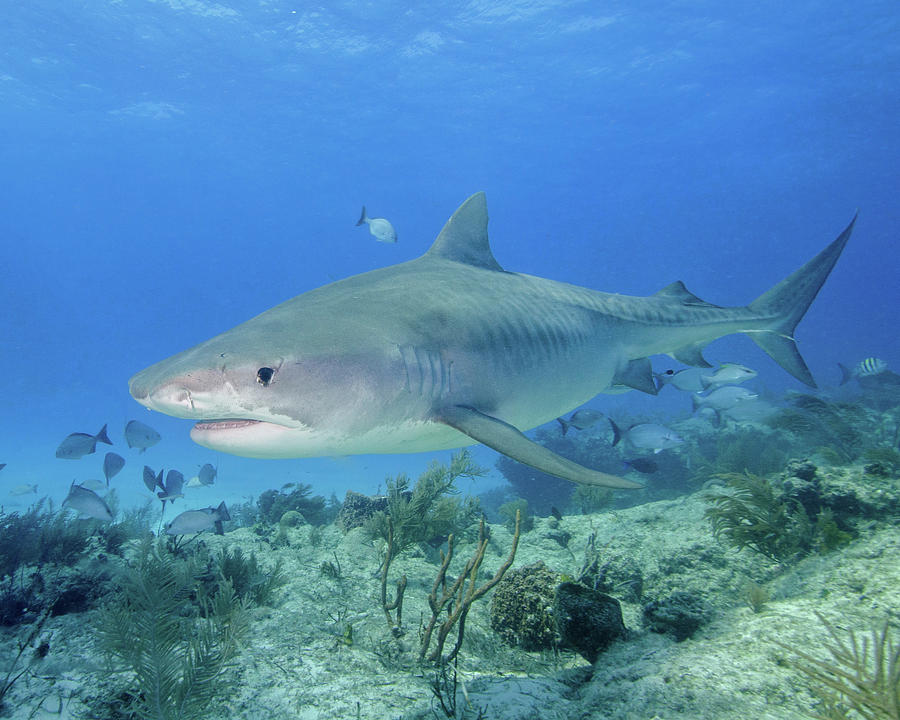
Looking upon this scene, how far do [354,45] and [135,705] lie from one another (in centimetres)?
4727

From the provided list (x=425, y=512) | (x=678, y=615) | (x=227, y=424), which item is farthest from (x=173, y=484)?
(x=678, y=615)

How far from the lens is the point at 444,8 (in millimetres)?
34500

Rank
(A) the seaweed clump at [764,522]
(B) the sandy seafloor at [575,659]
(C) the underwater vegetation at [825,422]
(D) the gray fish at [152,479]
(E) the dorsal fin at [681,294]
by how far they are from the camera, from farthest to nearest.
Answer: (C) the underwater vegetation at [825,422]
(D) the gray fish at [152,479]
(E) the dorsal fin at [681,294]
(A) the seaweed clump at [764,522]
(B) the sandy seafloor at [575,659]

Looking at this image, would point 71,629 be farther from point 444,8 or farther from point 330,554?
point 444,8

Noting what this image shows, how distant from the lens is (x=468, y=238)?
200 inches

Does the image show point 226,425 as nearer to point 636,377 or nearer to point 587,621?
point 587,621

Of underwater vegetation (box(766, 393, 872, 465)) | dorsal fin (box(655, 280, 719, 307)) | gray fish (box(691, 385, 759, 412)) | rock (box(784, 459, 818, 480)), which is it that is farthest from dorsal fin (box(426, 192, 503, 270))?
gray fish (box(691, 385, 759, 412))

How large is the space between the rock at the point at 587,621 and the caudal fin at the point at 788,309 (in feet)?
14.9

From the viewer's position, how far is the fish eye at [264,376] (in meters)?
2.35

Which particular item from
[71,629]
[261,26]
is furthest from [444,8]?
[71,629]

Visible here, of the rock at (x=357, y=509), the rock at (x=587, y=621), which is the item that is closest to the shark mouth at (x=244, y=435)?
the rock at (x=587, y=621)

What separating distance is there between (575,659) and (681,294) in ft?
16.3

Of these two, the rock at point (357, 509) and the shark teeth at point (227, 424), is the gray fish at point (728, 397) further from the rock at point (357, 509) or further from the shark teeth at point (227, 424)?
the shark teeth at point (227, 424)

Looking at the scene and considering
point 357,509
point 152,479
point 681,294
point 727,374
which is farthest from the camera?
point 727,374
